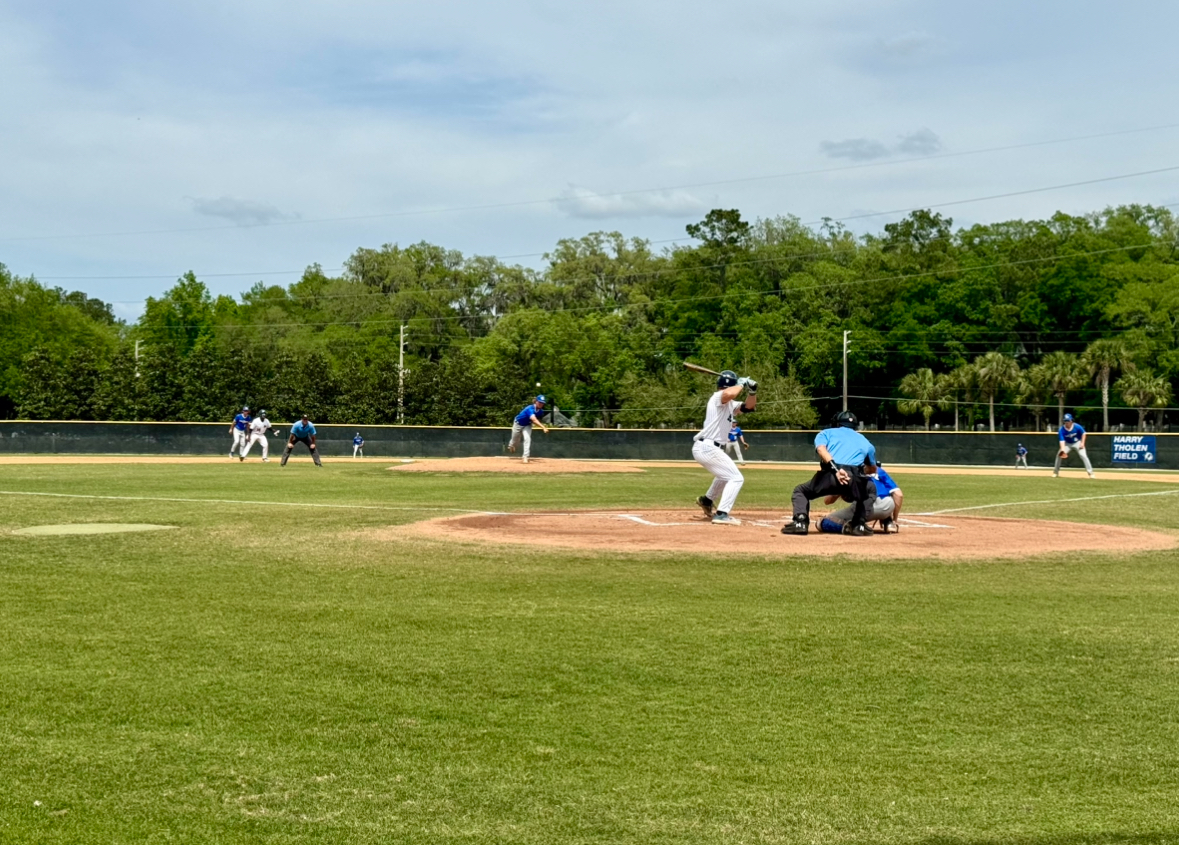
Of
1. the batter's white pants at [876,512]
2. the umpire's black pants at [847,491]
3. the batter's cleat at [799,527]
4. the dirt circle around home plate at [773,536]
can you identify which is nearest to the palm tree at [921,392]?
the dirt circle around home plate at [773,536]

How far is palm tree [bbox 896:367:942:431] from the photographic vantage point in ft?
301

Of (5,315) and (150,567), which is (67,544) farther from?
(5,315)

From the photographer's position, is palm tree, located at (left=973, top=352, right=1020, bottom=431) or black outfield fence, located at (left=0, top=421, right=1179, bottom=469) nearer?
black outfield fence, located at (left=0, top=421, right=1179, bottom=469)

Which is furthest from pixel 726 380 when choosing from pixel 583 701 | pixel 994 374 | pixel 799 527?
pixel 994 374

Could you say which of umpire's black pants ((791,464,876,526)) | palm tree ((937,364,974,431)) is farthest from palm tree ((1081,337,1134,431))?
umpire's black pants ((791,464,876,526))

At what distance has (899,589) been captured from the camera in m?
9.75

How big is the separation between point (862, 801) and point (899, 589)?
5.54m

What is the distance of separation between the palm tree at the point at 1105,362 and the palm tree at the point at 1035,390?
311 centimetres

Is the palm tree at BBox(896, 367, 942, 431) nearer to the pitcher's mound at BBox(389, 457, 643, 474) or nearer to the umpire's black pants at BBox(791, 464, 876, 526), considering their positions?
the pitcher's mound at BBox(389, 457, 643, 474)

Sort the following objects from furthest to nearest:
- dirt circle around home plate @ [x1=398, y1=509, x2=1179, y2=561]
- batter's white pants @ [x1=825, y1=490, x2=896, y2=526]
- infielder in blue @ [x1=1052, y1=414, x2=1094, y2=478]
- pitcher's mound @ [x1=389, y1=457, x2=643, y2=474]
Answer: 1. infielder in blue @ [x1=1052, y1=414, x2=1094, y2=478]
2. pitcher's mound @ [x1=389, y1=457, x2=643, y2=474]
3. batter's white pants @ [x1=825, y1=490, x2=896, y2=526]
4. dirt circle around home plate @ [x1=398, y1=509, x2=1179, y2=561]

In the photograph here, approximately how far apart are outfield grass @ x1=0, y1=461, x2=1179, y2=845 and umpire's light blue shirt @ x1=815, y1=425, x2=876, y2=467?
2441 millimetres

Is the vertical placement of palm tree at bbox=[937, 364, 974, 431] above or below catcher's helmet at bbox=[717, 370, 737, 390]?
above

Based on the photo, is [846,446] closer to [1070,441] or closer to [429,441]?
[1070,441]

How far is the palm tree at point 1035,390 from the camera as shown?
292 ft
